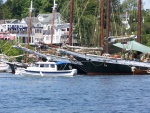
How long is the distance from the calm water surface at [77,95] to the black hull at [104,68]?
854 cm

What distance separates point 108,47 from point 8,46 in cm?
4224

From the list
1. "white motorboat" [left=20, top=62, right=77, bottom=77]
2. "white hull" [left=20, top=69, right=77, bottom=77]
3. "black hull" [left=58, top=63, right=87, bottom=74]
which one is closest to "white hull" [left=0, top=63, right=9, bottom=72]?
"black hull" [left=58, top=63, right=87, bottom=74]

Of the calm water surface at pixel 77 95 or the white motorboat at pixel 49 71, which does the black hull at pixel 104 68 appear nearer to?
the white motorboat at pixel 49 71

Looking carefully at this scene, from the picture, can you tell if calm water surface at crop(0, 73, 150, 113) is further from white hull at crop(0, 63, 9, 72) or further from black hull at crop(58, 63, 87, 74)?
white hull at crop(0, 63, 9, 72)

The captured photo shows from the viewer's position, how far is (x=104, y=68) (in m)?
99.2

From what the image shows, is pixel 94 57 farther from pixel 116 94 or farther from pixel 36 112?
pixel 36 112

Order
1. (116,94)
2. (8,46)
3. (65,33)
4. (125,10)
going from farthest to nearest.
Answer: (125,10) → (65,33) → (8,46) → (116,94)

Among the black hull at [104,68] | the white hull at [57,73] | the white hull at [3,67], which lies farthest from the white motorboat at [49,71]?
the white hull at [3,67]

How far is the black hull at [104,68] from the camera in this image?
323ft

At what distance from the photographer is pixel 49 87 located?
2970 inches

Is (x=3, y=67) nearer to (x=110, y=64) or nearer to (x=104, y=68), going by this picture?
(x=104, y=68)

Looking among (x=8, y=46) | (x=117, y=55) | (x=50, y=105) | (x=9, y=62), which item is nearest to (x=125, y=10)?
(x=8, y=46)

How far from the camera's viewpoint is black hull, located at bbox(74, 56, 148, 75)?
9850 centimetres

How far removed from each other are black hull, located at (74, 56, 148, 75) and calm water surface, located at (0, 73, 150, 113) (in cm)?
854
